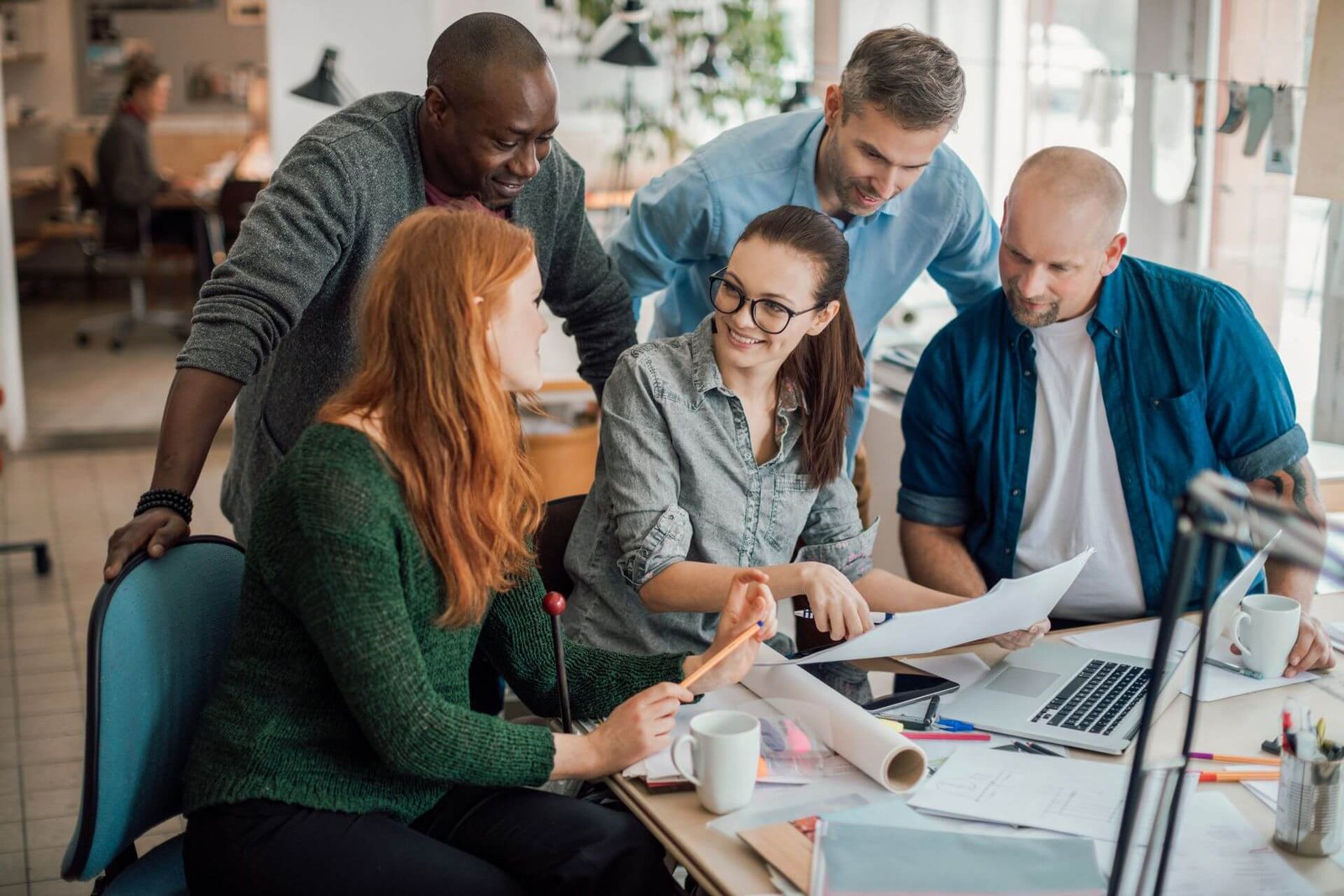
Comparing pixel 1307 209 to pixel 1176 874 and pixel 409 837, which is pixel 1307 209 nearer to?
pixel 1176 874

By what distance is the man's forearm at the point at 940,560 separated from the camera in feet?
6.73

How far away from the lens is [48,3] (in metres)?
9.57

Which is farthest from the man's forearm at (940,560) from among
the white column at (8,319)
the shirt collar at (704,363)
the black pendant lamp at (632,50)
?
the white column at (8,319)

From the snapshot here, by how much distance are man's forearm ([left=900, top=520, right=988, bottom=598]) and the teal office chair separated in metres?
1.05

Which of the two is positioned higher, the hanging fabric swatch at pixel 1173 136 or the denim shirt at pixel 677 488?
the hanging fabric swatch at pixel 1173 136

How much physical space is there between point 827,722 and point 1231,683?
547 mm

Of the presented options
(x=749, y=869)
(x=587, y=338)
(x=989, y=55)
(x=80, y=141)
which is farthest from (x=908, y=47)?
(x=80, y=141)

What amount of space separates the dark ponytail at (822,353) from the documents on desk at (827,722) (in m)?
0.38

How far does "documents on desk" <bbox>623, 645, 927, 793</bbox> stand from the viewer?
1327 millimetres

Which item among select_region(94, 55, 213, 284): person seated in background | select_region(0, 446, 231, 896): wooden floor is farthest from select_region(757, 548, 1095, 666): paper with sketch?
select_region(94, 55, 213, 284): person seated in background

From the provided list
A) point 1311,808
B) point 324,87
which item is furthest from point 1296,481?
point 324,87

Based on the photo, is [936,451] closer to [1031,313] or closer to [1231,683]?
[1031,313]

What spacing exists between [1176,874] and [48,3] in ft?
34.1

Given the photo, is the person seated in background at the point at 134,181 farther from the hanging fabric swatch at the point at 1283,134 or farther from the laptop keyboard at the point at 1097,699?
the laptop keyboard at the point at 1097,699
